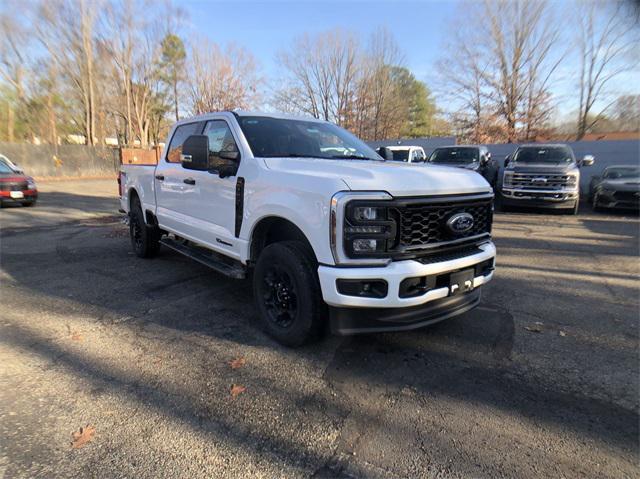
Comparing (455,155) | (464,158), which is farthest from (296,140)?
(455,155)

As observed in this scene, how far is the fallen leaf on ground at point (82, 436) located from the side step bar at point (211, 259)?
175 centimetres

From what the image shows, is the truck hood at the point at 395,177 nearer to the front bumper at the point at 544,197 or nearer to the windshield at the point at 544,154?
the front bumper at the point at 544,197

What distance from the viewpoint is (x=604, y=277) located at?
19.0ft

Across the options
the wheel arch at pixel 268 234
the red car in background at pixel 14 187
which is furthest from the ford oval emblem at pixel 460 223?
the red car in background at pixel 14 187

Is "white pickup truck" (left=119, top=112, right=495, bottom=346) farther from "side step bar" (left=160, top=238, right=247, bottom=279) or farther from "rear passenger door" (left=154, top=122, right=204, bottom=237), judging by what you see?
"rear passenger door" (left=154, top=122, right=204, bottom=237)

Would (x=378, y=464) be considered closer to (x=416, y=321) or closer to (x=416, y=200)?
(x=416, y=321)

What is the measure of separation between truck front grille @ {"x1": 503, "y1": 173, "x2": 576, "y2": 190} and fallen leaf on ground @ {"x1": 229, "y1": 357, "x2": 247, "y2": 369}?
→ 424 inches

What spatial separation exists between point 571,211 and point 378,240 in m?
11.3

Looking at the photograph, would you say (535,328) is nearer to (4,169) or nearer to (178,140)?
(178,140)

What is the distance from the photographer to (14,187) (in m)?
11.9

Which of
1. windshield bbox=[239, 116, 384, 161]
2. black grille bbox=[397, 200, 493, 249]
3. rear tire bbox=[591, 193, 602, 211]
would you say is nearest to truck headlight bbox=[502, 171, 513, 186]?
rear tire bbox=[591, 193, 602, 211]

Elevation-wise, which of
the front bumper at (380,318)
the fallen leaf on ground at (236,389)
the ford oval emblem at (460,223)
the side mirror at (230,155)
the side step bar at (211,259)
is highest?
the side mirror at (230,155)

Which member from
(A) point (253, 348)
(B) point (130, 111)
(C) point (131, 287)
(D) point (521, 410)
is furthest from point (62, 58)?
(D) point (521, 410)

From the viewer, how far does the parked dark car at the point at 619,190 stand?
11430mm
